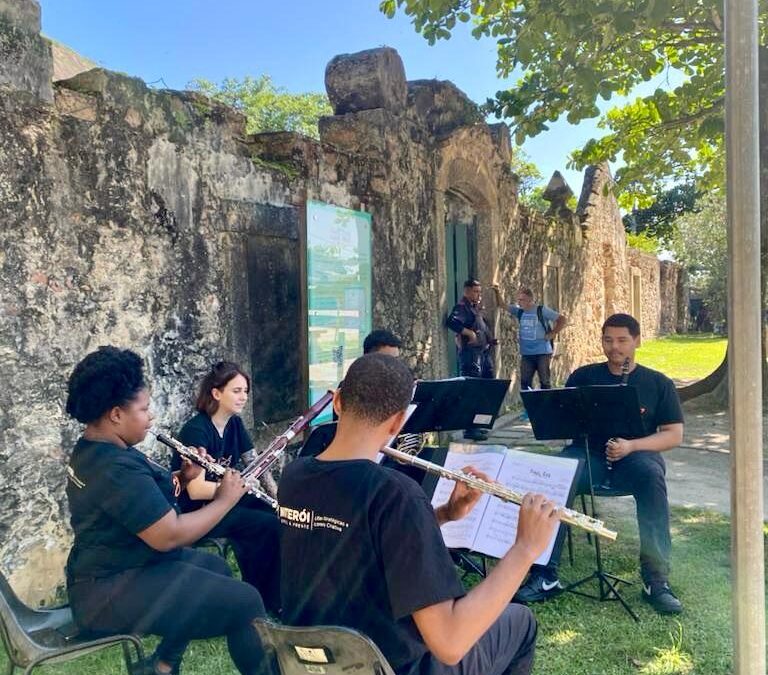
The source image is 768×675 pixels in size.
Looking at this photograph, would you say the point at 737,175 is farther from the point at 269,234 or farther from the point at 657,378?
the point at 269,234

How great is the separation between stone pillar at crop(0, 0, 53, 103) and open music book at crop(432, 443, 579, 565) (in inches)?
107

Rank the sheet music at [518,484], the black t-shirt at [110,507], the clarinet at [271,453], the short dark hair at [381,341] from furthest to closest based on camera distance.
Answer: the short dark hair at [381,341]
the sheet music at [518,484]
the clarinet at [271,453]
the black t-shirt at [110,507]

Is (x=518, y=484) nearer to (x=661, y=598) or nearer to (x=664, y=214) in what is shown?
(x=661, y=598)

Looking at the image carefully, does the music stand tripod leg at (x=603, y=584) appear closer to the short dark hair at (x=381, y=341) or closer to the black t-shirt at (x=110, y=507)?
the short dark hair at (x=381, y=341)

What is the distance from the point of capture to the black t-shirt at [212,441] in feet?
11.5

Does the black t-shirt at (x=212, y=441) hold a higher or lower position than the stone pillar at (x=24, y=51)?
lower

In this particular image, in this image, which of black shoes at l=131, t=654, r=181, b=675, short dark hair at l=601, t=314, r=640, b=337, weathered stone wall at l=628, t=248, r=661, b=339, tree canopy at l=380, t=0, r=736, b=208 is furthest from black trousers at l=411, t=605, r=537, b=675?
weathered stone wall at l=628, t=248, r=661, b=339

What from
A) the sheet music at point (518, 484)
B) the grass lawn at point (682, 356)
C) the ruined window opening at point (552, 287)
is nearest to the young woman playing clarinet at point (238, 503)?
the sheet music at point (518, 484)

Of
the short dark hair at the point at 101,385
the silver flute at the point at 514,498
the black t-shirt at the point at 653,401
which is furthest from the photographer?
the black t-shirt at the point at 653,401

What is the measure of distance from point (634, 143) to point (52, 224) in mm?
8415

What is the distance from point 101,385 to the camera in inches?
101

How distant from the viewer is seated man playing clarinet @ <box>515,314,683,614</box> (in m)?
3.73

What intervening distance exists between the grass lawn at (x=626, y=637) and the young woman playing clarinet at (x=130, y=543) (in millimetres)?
116

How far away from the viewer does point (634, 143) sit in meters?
10.0
